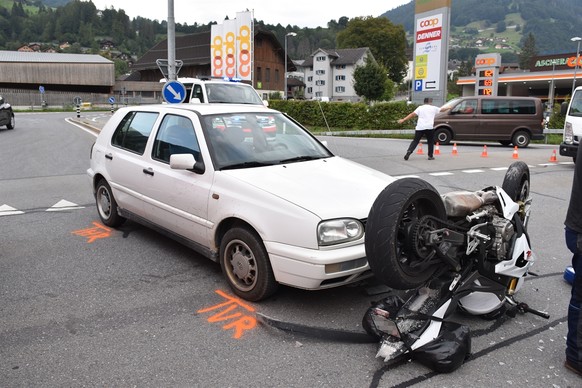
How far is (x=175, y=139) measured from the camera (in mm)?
5160

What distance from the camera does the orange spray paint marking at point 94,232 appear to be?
6.14 meters

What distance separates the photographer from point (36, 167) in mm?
12164

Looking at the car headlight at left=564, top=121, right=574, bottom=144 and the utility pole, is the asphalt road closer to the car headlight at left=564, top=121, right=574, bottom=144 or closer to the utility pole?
the car headlight at left=564, top=121, right=574, bottom=144

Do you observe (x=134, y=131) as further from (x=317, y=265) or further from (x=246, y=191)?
(x=317, y=265)

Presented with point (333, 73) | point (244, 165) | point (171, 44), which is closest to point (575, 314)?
point (244, 165)

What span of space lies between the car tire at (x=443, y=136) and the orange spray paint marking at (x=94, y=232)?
15347mm

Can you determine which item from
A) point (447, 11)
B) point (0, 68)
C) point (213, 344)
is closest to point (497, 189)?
point (213, 344)

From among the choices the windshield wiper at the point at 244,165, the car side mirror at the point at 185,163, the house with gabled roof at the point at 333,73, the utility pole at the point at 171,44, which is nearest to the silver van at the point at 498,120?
the utility pole at the point at 171,44

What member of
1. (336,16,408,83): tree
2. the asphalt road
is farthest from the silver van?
(336,16,408,83): tree

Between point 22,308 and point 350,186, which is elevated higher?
point 350,186

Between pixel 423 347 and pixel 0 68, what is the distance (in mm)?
79859

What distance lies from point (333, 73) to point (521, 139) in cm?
7822

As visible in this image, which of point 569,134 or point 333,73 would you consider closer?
point 569,134

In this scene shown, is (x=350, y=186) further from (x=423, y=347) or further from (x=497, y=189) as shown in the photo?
(x=423, y=347)
